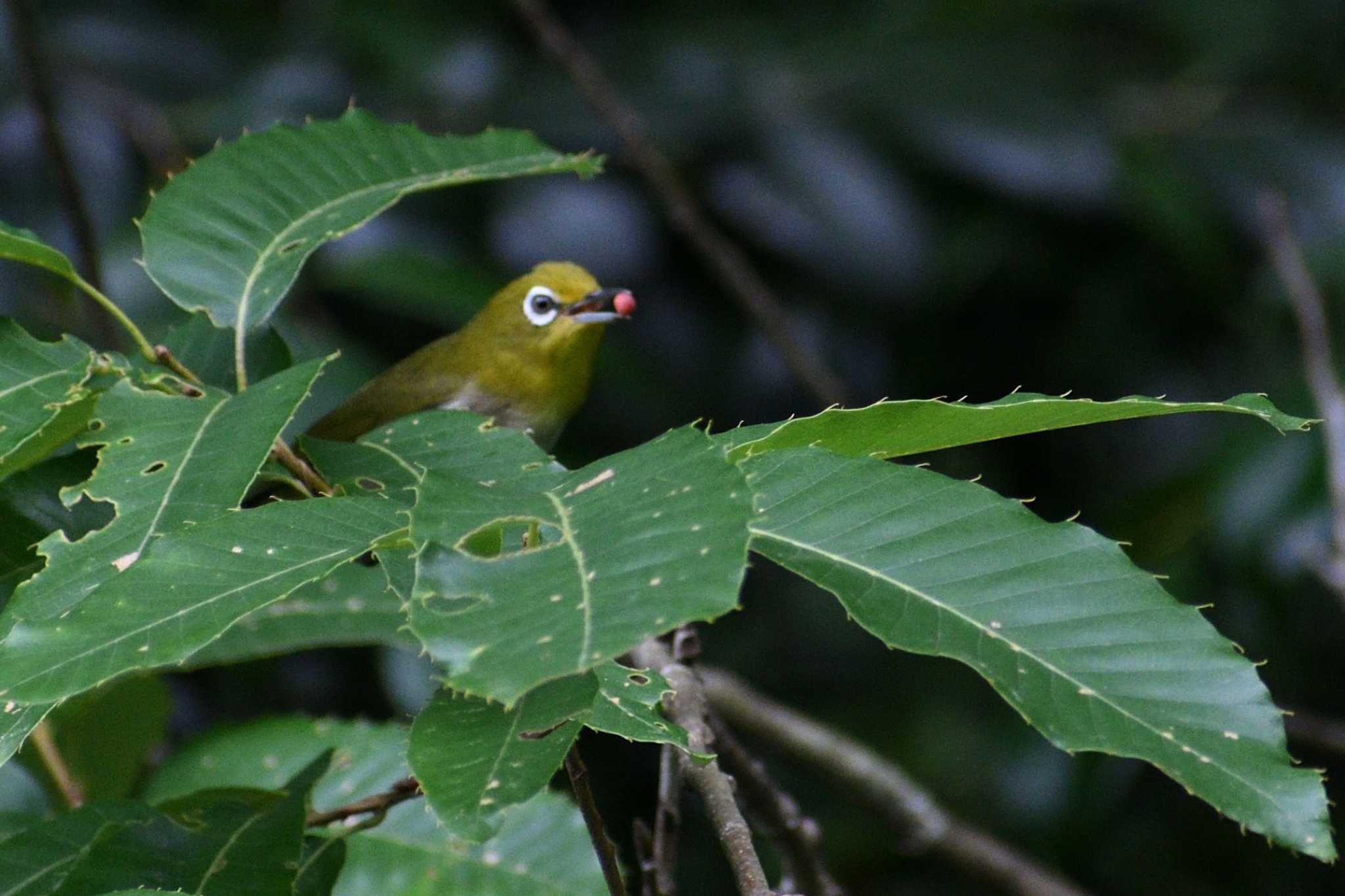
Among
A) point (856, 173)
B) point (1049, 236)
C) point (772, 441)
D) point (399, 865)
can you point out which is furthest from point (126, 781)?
point (1049, 236)

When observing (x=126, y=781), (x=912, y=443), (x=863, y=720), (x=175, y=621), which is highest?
(x=175, y=621)

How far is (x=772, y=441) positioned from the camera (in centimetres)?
143

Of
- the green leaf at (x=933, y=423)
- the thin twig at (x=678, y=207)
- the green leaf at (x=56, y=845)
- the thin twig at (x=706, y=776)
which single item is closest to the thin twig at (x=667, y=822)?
the thin twig at (x=706, y=776)

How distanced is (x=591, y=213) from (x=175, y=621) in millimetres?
3471

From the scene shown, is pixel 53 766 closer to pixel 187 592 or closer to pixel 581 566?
pixel 187 592

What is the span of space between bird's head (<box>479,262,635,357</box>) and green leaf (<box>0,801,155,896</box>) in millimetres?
2084

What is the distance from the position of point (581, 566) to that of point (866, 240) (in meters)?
3.55

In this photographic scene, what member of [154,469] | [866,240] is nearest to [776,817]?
[154,469]

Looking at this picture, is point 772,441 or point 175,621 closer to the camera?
point 175,621

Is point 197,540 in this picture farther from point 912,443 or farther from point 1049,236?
point 1049,236

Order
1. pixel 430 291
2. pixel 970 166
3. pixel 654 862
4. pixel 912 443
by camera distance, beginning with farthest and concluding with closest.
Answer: pixel 970 166, pixel 430 291, pixel 654 862, pixel 912 443

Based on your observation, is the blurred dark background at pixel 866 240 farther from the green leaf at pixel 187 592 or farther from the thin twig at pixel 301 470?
the green leaf at pixel 187 592

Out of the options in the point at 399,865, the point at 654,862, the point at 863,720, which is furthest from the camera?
the point at 863,720

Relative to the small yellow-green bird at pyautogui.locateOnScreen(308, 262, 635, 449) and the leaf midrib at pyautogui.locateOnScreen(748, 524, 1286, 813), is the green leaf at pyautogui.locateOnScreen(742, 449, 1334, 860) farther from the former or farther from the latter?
the small yellow-green bird at pyautogui.locateOnScreen(308, 262, 635, 449)
